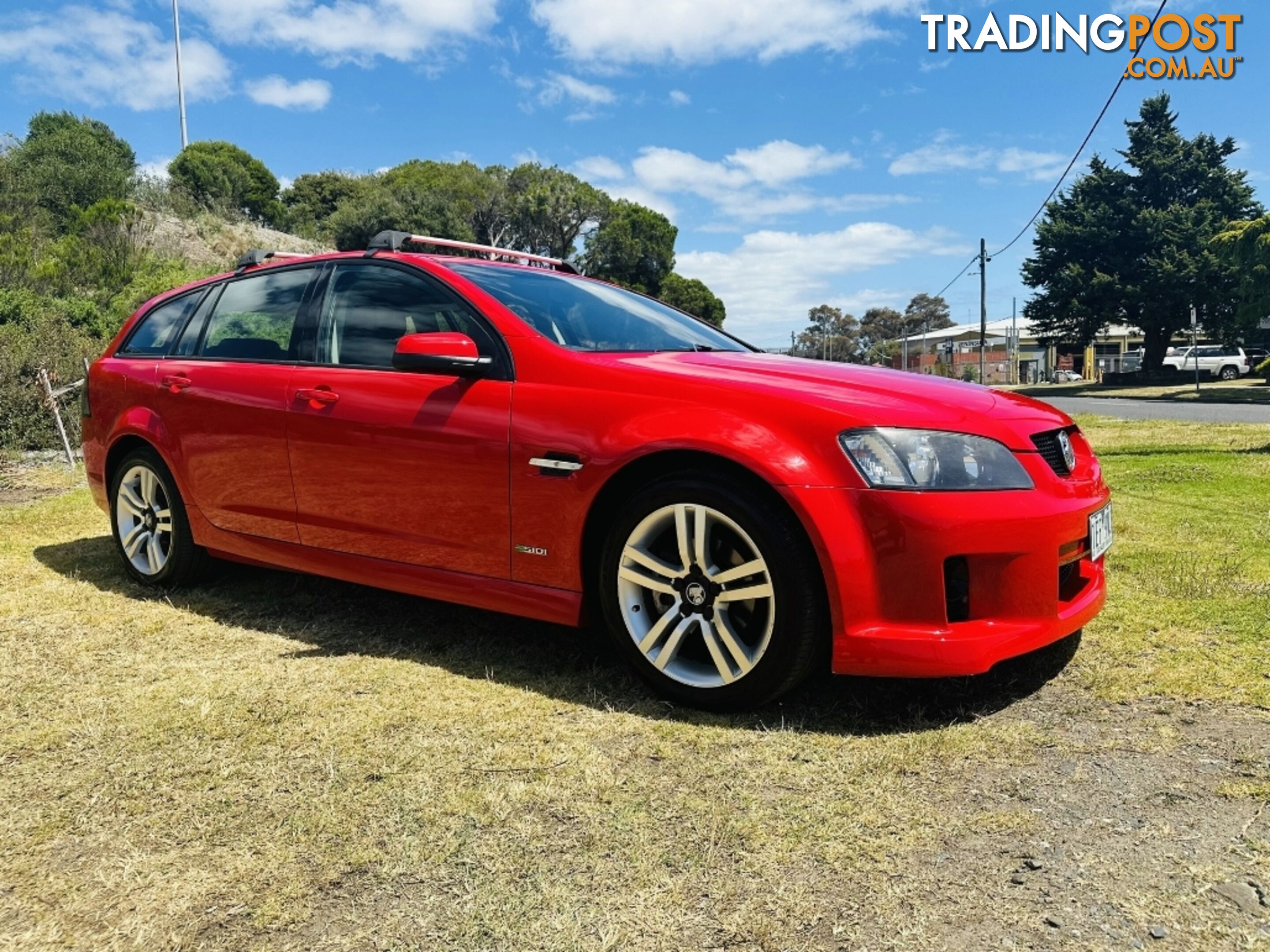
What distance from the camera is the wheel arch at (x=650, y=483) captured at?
2.67 metres

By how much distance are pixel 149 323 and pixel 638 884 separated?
13.6 ft

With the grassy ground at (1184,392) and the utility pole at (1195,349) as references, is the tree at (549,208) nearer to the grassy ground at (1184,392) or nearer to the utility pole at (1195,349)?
the grassy ground at (1184,392)

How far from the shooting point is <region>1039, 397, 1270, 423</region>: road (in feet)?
53.3

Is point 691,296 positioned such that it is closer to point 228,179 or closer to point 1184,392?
point 228,179

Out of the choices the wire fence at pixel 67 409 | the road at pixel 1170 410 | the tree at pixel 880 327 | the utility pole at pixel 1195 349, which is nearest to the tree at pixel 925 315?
the tree at pixel 880 327

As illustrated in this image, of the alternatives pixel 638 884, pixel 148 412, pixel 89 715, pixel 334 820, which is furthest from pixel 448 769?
pixel 148 412

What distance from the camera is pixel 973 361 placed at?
234 ft

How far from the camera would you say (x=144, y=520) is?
4.59m

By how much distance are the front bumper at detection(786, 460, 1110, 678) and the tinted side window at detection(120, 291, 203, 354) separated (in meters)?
3.42

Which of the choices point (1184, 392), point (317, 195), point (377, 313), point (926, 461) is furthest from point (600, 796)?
point (317, 195)

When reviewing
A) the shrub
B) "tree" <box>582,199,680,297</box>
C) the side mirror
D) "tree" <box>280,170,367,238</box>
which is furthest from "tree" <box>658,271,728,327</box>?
the side mirror

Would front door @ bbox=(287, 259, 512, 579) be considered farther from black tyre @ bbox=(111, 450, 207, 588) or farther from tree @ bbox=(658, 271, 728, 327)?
tree @ bbox=(658, 271, 728, 327)

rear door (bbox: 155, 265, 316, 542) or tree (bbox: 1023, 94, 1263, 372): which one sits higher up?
tree (bbox: 1023, 94, 1263, 372)

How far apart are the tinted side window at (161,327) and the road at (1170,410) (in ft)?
45.8
